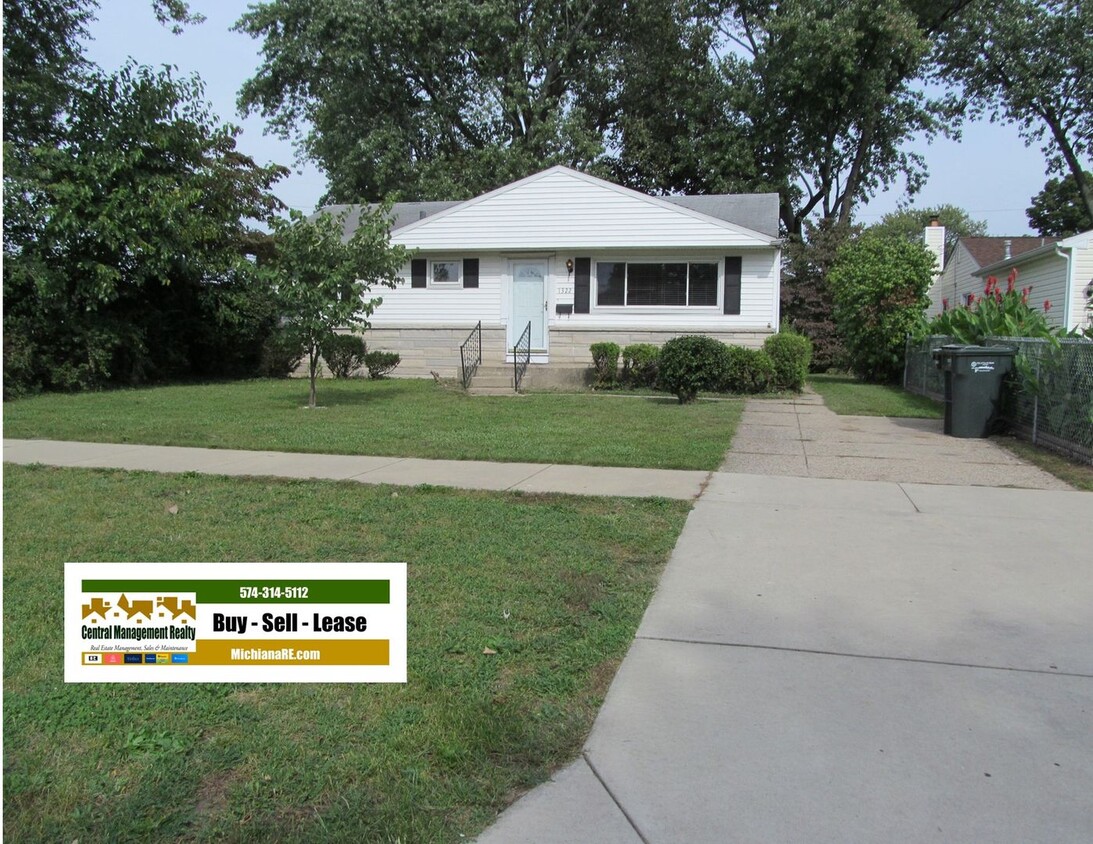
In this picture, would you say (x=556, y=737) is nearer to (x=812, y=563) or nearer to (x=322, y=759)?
(x=322, y=759)

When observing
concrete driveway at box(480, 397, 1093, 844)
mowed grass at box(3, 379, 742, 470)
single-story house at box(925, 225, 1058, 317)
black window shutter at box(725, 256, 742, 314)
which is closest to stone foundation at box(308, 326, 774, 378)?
black window shutter at box(725, 256, 742, 314)

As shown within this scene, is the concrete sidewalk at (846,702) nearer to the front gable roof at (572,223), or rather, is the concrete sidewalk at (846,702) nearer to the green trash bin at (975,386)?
the green trash bin at (975,386)

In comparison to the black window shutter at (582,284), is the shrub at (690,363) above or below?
below

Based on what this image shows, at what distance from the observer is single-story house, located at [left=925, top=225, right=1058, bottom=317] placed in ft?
103

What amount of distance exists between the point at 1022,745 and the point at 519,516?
4004mm

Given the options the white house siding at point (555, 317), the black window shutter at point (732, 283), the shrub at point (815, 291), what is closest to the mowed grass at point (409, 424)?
the white house siding at point (555, 317)

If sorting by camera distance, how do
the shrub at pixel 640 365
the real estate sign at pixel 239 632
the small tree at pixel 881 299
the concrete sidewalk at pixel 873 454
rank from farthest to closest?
the small tree at pixel 881 299
the shrub at pixel 640 365
the concrete sidewalk at pixel 873 454
the real estate sign at pixel 239 632

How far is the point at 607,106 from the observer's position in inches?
1441

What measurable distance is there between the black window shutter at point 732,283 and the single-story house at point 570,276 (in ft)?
0.08

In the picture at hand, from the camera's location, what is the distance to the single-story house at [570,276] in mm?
20297

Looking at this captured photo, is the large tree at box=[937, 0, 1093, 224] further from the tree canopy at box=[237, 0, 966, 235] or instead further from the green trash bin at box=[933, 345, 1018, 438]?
the green trash bin at box=[933, 345, 1018, 438]

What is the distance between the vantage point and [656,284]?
2105 cm

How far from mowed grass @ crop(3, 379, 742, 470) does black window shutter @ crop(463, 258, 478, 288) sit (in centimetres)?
525

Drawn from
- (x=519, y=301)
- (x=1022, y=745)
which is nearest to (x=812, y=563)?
(x=1022, y=745)
